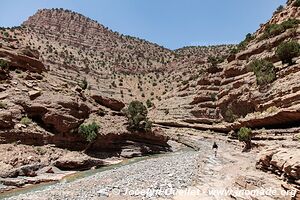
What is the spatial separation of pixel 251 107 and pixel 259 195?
3783 cm

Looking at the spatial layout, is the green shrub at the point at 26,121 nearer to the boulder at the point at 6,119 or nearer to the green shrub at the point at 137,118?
the boulder at the point at 6,119

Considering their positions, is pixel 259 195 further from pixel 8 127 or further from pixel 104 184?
pixel 8 127

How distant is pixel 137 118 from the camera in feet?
165

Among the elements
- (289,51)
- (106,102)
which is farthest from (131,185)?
(289,51)

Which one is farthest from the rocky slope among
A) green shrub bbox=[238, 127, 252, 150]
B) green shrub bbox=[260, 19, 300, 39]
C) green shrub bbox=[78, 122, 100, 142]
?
green shrub bbox=[238, 127, 252, 150]

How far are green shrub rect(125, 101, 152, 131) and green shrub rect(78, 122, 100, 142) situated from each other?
7.36 meters

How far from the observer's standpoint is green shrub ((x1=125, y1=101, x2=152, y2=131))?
4984cm

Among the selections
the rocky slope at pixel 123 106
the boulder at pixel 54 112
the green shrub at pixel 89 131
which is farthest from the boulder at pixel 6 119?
the green shrub at pixel 89 131

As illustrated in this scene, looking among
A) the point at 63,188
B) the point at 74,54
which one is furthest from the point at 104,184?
the point at 74,54

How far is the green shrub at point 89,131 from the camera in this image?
42616 mm

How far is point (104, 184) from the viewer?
26.5 meters

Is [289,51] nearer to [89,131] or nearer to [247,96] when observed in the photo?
[247,96]

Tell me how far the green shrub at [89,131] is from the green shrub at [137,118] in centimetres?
736

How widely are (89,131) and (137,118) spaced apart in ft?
30.4
